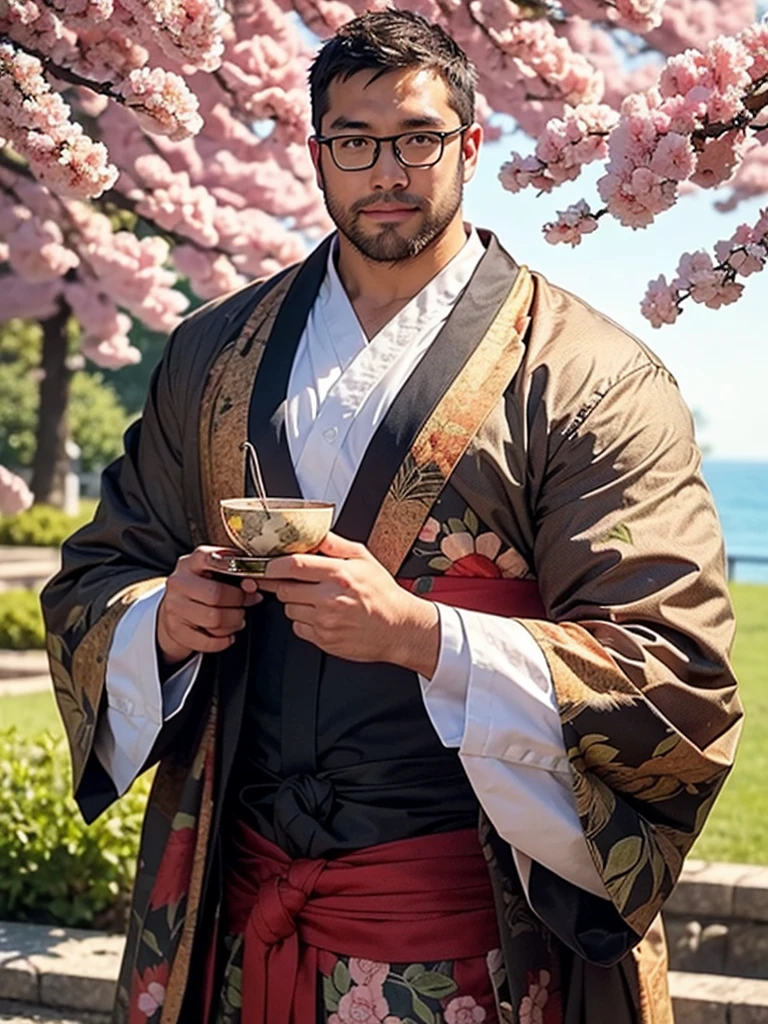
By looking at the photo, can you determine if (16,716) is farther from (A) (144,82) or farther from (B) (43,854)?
(A) (144,82)

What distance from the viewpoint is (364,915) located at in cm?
271

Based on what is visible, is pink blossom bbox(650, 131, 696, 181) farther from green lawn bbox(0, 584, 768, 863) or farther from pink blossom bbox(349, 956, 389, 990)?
green lawn bbox(0, 584, 768, 863)

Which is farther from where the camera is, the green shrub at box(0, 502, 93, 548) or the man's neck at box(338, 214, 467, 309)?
the green shrub at box(0, 502, 93, 548)

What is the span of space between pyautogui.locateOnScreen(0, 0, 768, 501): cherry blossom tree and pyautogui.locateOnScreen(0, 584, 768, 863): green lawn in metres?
2.20

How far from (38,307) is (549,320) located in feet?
40.2

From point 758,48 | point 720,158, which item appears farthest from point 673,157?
point 758,48

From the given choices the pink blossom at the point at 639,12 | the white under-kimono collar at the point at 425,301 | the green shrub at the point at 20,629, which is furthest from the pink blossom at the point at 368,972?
the green shrub at the point at 20,629

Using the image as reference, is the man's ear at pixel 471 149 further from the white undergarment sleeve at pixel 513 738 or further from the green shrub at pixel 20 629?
the green shrub at pixel 20 629

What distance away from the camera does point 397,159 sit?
282 centimetres

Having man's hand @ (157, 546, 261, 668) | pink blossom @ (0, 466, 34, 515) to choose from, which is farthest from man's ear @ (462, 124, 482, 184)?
pink blossom @ (0, 466, 34, 515)

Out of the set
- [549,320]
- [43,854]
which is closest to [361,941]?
[549,320]

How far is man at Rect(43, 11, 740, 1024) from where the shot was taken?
2.56 metres

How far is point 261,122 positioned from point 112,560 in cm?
376

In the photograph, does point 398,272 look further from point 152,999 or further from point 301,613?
point 152,999
